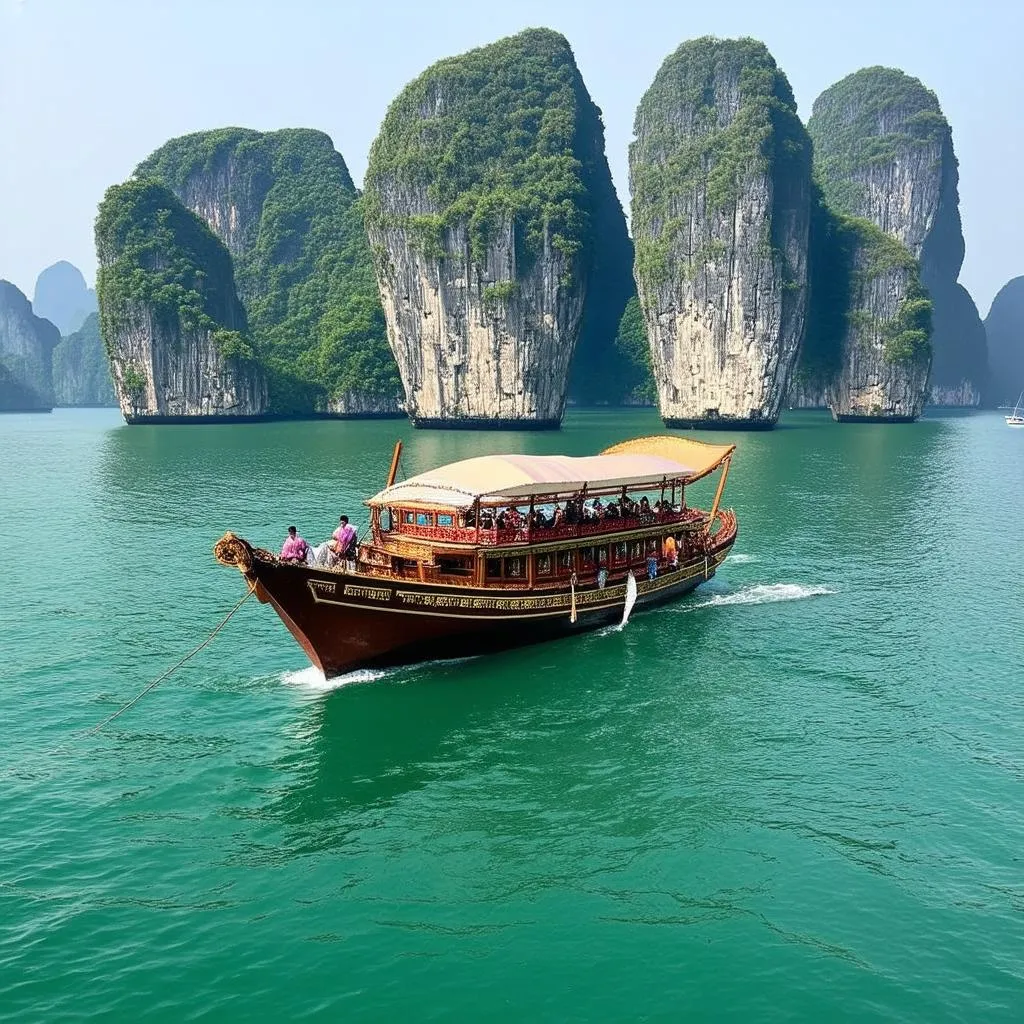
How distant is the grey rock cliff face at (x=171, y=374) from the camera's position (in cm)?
9994

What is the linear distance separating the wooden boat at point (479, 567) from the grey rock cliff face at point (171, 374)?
82.9m

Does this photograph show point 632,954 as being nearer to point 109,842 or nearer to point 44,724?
point 109,842

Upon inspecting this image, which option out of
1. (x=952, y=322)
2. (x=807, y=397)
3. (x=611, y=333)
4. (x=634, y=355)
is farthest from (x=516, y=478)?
(x=952, y=322)

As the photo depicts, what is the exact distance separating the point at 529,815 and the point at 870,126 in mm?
158252

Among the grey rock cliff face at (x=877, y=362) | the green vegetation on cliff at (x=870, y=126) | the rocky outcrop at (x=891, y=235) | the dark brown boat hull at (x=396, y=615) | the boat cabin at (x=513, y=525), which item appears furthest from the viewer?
the green vegetation on cliff at (x=870, y=126)

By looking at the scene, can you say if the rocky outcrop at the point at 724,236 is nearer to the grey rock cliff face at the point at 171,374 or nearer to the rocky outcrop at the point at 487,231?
the rocky outcrop at the point at 487,231

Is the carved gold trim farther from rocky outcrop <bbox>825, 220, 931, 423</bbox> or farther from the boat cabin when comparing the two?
rocky outcrop <bbox>825, 220, 931, 423</bbox>

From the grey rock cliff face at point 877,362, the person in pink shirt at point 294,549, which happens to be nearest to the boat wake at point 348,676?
the person in pink shirt at point 294,549

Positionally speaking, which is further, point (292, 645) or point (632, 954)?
point (292, 645)

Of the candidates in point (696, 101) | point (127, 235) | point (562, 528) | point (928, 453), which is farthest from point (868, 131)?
point (562, 528)

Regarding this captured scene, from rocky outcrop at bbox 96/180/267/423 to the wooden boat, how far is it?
83112 mm

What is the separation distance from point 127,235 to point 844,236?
78434mm

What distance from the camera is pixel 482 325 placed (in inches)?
3610

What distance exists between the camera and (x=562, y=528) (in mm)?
22562
